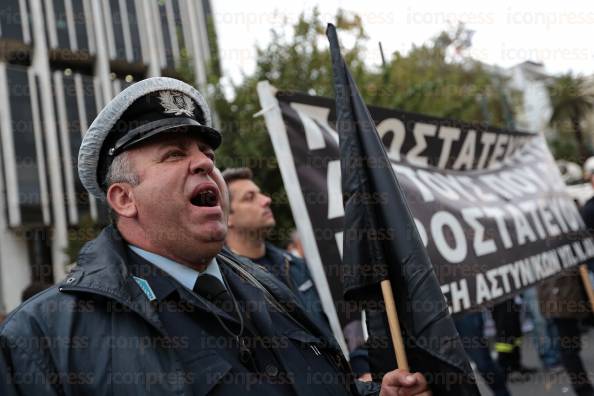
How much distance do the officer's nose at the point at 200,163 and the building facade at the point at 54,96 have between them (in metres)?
18.7

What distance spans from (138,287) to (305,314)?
2.19 ft

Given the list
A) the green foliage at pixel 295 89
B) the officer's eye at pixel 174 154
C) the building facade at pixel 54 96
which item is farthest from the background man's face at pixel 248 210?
the building facade at pixel 54 96

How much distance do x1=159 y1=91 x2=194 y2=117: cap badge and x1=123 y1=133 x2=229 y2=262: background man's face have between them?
0.35ft

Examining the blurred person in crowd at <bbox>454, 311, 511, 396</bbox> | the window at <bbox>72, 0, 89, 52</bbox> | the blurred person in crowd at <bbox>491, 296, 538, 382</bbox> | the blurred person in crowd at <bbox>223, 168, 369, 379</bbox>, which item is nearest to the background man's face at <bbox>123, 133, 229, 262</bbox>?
the blurred person in crowd at <bbox>223, 168, 369, 379</bbox>

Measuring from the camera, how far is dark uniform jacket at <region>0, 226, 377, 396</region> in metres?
1.38

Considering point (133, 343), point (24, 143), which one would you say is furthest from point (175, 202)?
point (24, 143)

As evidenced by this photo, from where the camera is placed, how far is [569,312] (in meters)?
4.71

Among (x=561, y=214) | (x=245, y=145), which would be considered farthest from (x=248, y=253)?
(x=245, y=145)

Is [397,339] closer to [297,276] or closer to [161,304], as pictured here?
[161,304]

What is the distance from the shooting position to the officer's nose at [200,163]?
177 centimetres

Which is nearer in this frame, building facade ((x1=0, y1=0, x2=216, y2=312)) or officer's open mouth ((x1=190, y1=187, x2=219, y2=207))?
officer's open mouth ((x1=190, y1=187, x2=219, y2=207))

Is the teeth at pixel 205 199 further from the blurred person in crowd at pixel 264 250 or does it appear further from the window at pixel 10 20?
the window at pixel 10 20

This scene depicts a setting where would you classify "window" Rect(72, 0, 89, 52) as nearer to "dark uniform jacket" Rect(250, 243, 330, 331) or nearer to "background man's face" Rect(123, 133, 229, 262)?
"dark uniform jacket" Rect(250, 243, 330, 331)

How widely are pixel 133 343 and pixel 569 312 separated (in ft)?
14.1
